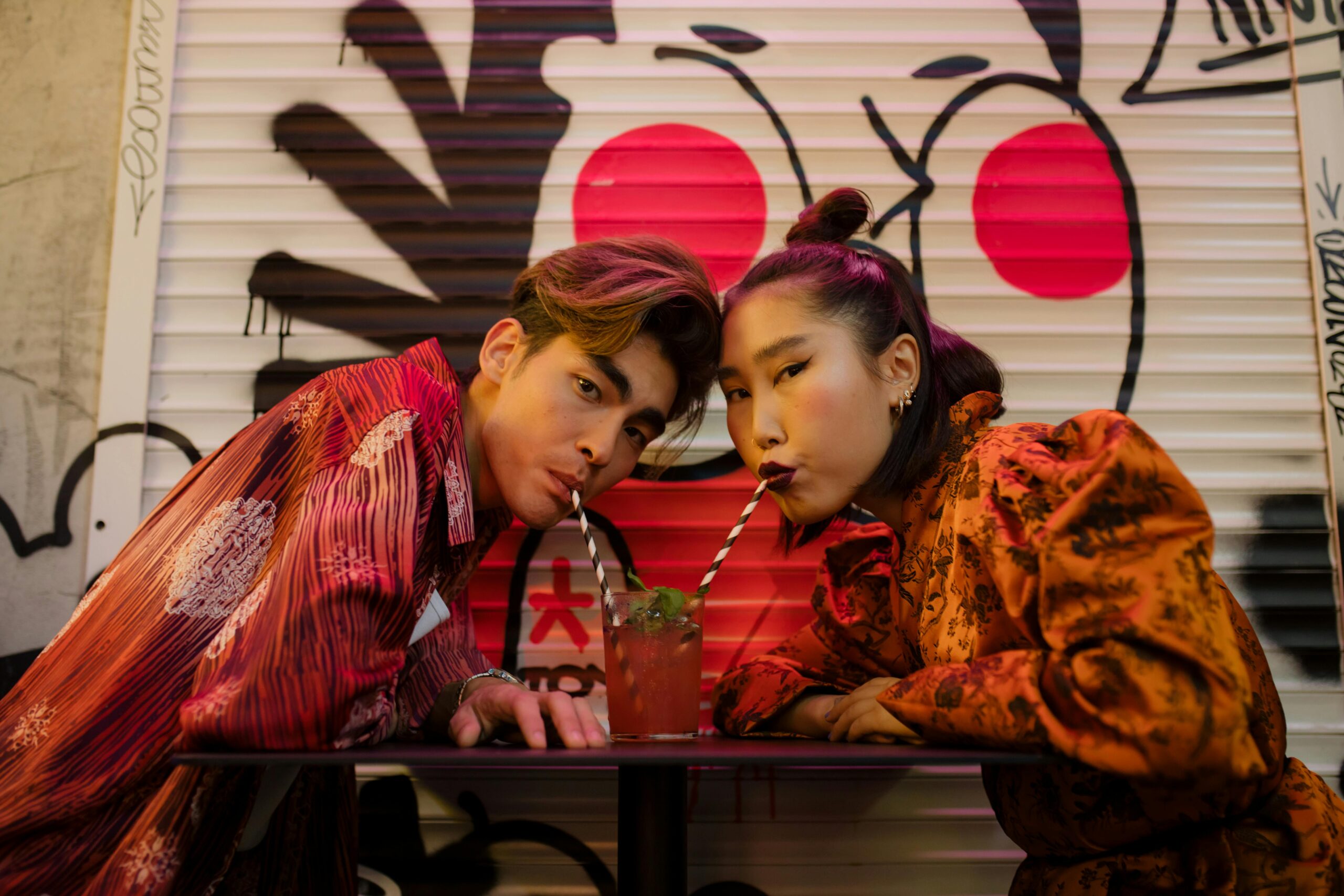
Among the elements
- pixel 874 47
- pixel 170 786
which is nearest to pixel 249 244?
pixel 170 786

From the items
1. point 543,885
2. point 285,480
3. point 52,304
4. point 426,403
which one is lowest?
point 543,885

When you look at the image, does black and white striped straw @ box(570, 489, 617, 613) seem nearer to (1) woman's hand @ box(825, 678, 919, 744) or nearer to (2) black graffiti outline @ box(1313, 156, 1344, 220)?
(1) woman's hand @ box(825, 678, 919, 744)

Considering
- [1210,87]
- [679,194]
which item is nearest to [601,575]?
[679,194]

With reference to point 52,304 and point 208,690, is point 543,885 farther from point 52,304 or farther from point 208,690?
point 52,304

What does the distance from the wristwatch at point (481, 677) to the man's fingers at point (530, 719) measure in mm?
201

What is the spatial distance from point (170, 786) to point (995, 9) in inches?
84.8

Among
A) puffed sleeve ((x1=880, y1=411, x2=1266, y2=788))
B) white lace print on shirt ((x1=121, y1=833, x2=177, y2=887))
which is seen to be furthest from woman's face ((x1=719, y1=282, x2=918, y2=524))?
white lace print on shirt ((x1=121, y1=833, x2=177, y2=887))

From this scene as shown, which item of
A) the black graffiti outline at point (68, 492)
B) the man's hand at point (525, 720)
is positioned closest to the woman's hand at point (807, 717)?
the man's hand at point (525, 720)

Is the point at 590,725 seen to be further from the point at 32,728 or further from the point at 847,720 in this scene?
the point at 32,728

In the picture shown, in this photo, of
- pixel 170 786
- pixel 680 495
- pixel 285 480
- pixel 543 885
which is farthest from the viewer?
pixel 680 495

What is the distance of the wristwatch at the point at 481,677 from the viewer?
1.42 metres

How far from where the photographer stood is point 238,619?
1051 millimetres

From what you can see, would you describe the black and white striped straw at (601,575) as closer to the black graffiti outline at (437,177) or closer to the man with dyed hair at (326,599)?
the man with dyed hair at (326,599)

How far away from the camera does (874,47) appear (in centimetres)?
201
